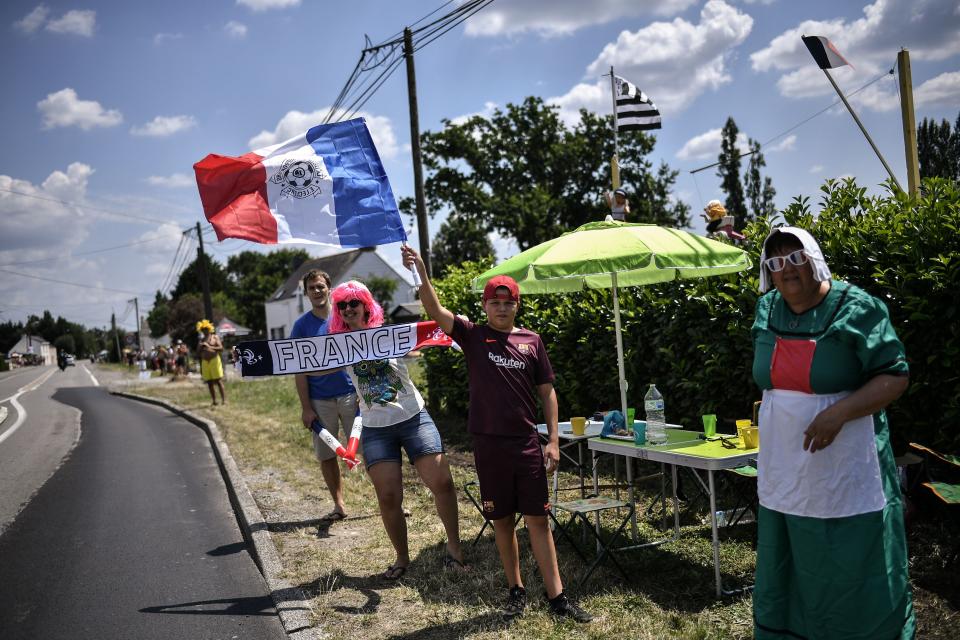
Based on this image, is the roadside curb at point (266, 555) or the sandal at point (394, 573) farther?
the sandal at point (394, 573)

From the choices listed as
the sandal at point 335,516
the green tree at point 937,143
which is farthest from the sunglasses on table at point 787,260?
the green tree at point 937,143

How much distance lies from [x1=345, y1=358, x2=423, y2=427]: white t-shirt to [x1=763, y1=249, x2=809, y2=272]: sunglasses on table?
2.65 meters

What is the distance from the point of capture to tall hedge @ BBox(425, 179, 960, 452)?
190 inches

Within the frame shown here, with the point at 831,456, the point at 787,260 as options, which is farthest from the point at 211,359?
the point at 831,456

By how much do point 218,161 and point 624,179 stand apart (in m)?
34.5

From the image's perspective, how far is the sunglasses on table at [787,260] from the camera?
2943mm

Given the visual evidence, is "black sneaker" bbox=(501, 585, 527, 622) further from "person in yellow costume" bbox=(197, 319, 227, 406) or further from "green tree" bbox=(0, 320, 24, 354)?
"green tree" bbox=(0, 320, 24, 354)

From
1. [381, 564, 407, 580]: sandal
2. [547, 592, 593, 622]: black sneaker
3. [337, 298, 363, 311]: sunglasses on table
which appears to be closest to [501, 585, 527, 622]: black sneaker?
[547, 592, 593, 622]: black sneaker

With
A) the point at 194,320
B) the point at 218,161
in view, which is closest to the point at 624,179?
the point at 218,161

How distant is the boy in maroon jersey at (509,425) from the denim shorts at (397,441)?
0.80 m

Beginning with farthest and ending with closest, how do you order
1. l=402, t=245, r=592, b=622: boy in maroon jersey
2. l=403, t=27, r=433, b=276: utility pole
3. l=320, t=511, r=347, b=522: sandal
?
l=403, t=27, r=433, b=276: utility pole, l=320, t=511, r=347, b=522: sandal, l=402, t=245, r=592, b=622: boy in maroon jersey

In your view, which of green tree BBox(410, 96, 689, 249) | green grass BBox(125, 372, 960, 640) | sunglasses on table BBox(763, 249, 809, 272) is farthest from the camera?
green tree BBox(410, 96, 689, 249)

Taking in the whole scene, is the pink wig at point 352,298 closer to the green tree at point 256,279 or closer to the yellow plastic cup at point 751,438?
the yellow plastic cup at point 751,438

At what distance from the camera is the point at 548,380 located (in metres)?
4.30
